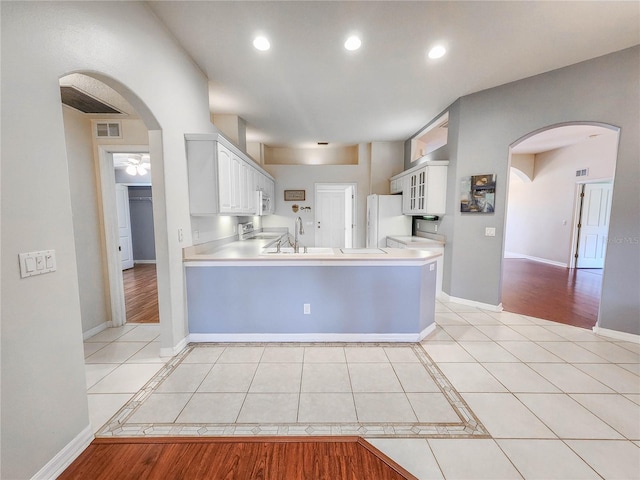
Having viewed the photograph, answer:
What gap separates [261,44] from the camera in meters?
2.52

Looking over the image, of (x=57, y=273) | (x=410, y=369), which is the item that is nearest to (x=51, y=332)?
(x=57, y=273)

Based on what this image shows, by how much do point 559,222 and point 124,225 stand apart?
10765mm

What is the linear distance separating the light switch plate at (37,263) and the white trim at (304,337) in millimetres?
1710

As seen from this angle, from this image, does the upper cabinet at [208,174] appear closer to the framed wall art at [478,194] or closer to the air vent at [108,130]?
the air vent at [108,130]

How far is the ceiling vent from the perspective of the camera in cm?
234

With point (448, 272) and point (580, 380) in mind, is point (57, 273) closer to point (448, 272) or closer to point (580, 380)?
point (580, 380)

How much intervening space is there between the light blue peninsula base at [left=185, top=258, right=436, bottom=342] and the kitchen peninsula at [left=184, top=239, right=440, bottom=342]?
0.01 metres

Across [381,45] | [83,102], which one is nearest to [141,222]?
[83,102]

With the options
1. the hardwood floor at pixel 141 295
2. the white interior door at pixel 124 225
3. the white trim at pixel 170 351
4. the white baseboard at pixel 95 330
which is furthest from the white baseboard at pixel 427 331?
the white interior door at pixel 124 225

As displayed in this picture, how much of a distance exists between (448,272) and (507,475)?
9.83 ft

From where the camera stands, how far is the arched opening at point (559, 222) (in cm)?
423

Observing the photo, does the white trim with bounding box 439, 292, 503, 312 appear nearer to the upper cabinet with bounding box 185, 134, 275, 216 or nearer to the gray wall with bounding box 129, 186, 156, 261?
the upper cabinet with bounding box 185, 134, 275, 216

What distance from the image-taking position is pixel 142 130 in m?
3.01

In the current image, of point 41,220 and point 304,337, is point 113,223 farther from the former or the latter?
point 304,337
